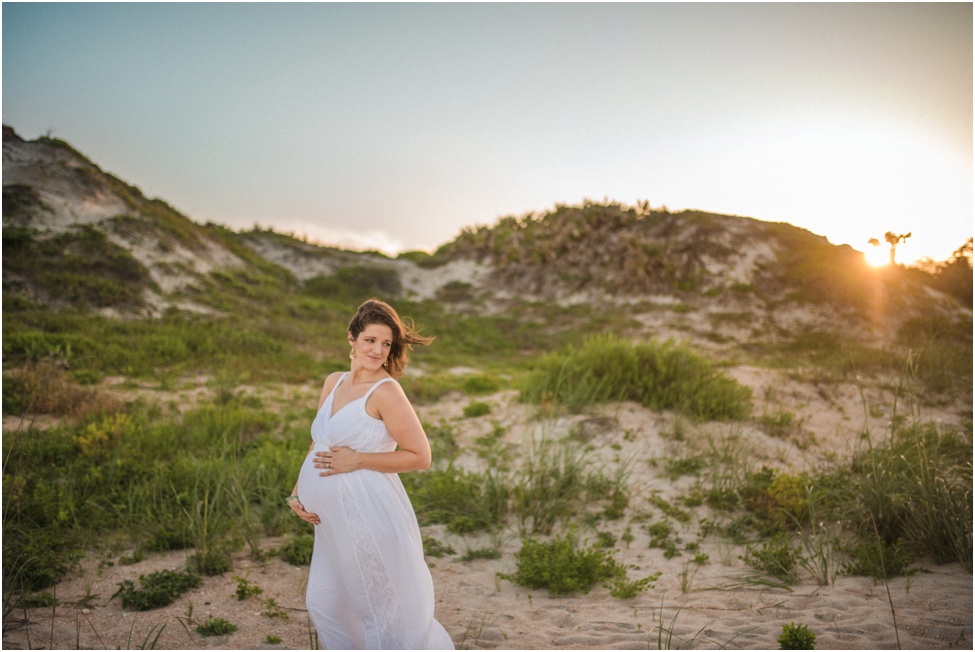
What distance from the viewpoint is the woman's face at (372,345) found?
275cm

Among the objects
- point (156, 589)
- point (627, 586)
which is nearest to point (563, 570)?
point (627, 586)

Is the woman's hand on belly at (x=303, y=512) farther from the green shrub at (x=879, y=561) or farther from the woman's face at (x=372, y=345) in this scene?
the green shrub at (x=879, y=561)

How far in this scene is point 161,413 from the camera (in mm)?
7953

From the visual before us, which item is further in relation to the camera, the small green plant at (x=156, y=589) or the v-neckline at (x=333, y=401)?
the small green plant at (x=156, y=589)

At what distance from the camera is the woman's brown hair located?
278cm

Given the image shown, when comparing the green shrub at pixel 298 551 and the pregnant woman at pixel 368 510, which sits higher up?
the pregnant woman at pixel 368 510

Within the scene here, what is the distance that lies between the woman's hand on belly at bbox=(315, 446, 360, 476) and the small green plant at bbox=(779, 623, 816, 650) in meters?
2.75

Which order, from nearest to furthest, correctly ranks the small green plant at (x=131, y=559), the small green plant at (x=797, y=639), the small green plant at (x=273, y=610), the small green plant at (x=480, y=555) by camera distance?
the small green plant at (x=797, y=639)
the small green plant at (x=273, y=610)
the small green plant at (x=131, y=559)
the small green plant at (x=480, y=555)

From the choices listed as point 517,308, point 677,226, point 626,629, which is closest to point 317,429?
point 626,629

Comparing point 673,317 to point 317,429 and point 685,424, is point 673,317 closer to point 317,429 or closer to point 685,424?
point 685,424

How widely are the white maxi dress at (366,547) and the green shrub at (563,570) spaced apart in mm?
1691

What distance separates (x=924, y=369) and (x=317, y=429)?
1210cm

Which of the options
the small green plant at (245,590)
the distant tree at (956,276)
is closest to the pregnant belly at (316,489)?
the small green plant at (245,590)

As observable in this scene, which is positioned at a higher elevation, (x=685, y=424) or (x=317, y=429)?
(x=317, y=429)
